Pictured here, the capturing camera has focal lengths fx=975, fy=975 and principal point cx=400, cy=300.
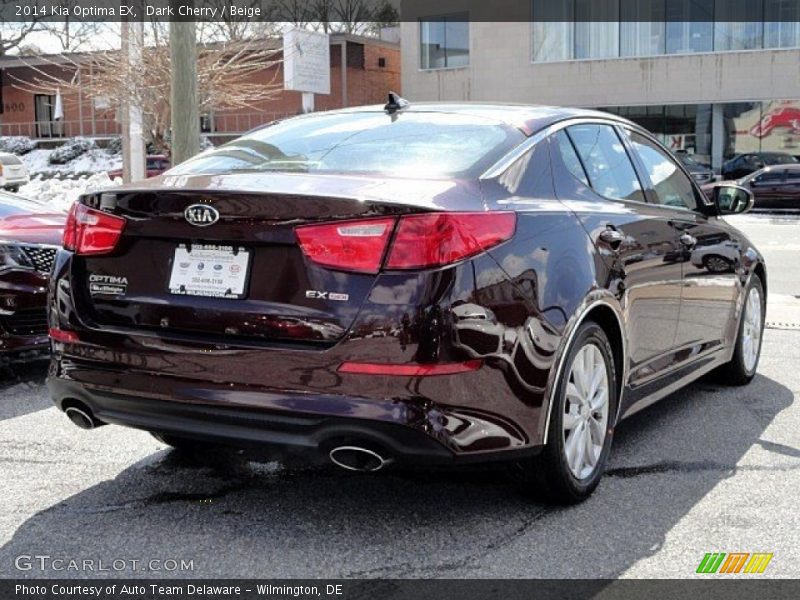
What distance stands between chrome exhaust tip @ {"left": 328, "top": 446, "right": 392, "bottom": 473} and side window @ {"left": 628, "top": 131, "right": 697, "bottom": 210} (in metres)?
2.50

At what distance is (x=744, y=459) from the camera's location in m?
4.70

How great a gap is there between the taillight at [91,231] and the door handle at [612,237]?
1978 millimetres

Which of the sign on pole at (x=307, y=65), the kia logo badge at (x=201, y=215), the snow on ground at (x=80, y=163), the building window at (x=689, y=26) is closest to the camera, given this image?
the kia logo badge at (x=201, y=215)

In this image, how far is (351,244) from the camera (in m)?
3.31

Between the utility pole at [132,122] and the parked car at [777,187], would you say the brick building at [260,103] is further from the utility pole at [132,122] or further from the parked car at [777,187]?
the utility pole at [132,122]

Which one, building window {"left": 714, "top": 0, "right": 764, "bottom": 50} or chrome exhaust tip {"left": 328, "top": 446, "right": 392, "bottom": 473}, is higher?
building window {"left": 714, "top": 0, "right": 764, "bottom": 50}

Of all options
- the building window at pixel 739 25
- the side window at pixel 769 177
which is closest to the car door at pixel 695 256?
the side window at pixel 769 177

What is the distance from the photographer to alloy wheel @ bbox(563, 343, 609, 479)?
3.91 m

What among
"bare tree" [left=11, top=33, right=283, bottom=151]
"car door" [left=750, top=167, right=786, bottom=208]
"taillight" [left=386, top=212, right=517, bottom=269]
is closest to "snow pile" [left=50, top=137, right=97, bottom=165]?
"bare tree" [left=11, top=33, right=283, bottom=151]

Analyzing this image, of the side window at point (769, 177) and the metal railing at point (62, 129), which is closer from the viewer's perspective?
the side window at point (769, 177)

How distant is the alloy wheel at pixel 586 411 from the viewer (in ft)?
12.8

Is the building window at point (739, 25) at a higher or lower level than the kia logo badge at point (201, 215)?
higher

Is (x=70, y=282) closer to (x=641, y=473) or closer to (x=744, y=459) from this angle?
(x=641, y=473)

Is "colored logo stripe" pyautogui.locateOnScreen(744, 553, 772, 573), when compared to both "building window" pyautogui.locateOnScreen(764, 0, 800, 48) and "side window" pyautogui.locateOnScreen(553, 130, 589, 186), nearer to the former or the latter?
"side window" pyautogui.locateOnScreen(553, 130, 589, 186)
